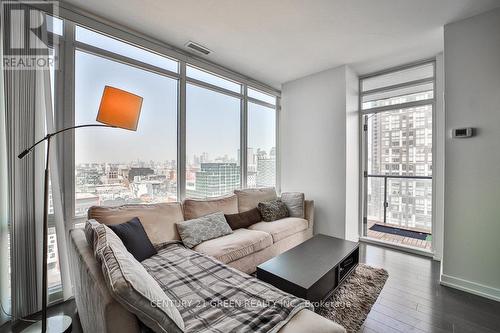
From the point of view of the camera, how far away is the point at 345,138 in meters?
3.44

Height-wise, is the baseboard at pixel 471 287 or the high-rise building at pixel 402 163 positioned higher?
the high-rise building at pixel 402 163

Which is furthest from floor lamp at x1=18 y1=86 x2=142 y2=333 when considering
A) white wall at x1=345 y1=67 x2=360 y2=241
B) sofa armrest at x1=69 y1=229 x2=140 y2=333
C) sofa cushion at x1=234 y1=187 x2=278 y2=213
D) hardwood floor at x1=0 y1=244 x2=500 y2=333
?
white wall at x1=345 y1=67 x2=360 y2=241

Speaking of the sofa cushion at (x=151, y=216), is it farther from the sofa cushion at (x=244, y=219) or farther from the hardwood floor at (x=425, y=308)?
the hardwood floor at (x=425, y=308)

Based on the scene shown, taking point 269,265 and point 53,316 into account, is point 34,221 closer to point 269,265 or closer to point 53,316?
point 53,316

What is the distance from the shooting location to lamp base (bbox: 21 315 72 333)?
5.11 ft

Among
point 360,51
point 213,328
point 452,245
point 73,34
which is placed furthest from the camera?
point 360,51

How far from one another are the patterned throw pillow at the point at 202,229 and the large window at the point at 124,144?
0.61 m

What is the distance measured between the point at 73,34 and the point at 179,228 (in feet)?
7.25

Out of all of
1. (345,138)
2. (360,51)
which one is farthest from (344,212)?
(360,51)

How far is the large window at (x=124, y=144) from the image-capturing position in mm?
2229

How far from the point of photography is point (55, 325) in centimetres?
161

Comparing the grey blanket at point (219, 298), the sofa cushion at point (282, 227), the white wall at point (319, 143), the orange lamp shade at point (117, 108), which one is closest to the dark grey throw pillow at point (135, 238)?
the grey blanket at point (219, 298)

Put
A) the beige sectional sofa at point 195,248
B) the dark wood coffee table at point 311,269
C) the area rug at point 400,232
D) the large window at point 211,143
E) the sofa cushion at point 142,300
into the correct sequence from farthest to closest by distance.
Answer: the area rug at point 400,232 < the large window at point 211,143 < the dark wood coffee table at point 311,269 < the beige sectional sofa at point 195,248 < the sofa cushion at point 142,300

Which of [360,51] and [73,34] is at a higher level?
[360,51]
